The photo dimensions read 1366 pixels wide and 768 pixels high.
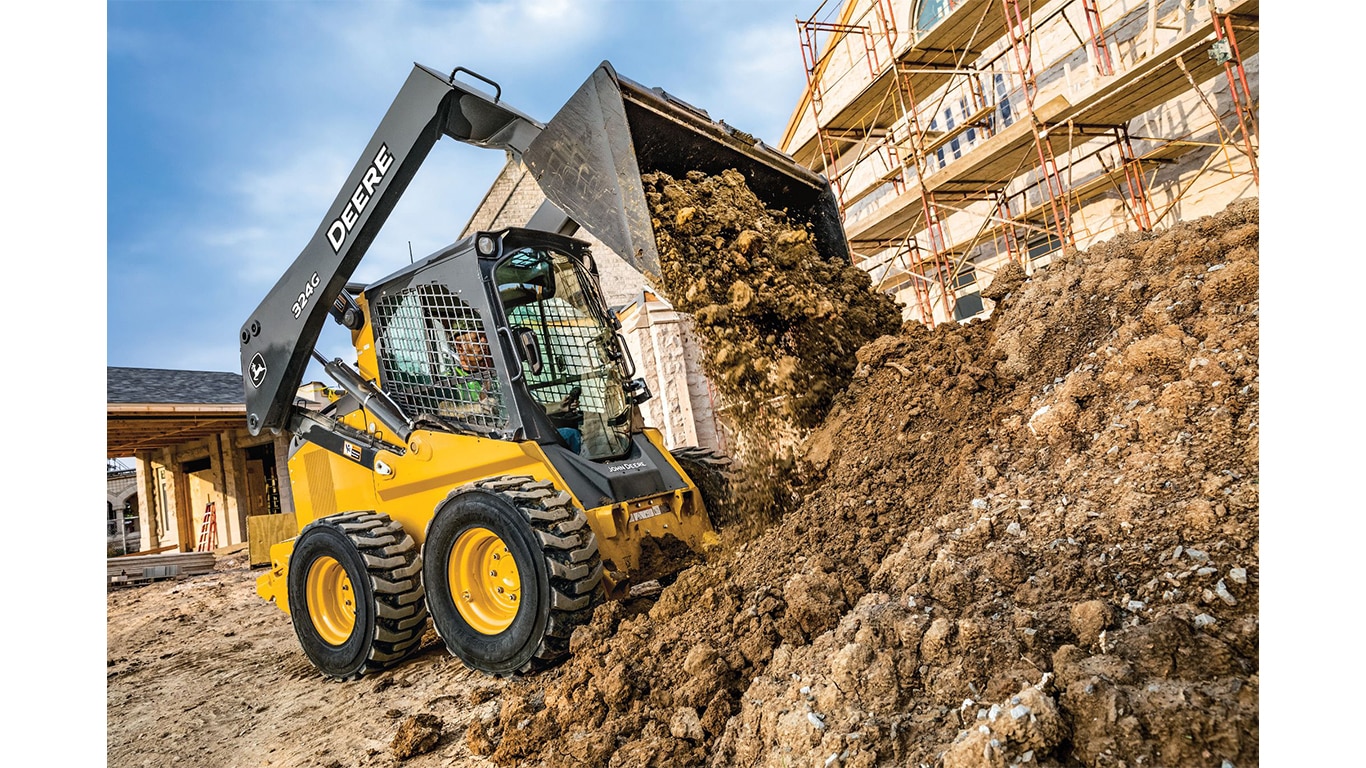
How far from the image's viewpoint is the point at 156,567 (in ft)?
39.2

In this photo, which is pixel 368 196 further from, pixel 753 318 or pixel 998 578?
pixel 998 578

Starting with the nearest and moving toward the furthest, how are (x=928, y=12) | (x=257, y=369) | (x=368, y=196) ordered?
(x=368, y=196) → (x=257, y=369) → (x=928, y=12)

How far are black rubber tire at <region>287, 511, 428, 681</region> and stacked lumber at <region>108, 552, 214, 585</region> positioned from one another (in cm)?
932

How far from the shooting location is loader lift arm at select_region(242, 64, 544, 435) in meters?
4.42

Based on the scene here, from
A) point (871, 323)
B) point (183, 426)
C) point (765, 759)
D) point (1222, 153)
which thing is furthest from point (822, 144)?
point (765, 759)

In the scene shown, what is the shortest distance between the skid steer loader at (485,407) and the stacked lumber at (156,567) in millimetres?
8359

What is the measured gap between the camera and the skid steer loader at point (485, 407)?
12.6 ft

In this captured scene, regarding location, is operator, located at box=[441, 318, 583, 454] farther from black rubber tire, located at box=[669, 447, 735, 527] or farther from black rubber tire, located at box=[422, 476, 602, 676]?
black rubber tire, located at box=[669, 447, 735, 527]

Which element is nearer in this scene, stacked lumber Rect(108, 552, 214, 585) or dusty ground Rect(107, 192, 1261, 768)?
dusty ground Rect(107, 192, 1261, 768)

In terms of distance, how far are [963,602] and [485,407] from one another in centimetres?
266

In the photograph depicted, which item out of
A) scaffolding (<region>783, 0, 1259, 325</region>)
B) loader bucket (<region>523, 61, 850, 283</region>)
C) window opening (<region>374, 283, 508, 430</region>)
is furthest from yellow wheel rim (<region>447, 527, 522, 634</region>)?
scaffolding (<region>783, 0, 1259, 325</region>)

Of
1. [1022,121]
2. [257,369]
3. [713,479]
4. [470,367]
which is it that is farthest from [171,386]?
[1022,121]

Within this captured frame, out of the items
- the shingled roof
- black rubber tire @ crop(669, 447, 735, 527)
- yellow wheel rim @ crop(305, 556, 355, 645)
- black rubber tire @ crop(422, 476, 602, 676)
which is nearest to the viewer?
black rubber tire @ crop(422, 476, 602, 676)

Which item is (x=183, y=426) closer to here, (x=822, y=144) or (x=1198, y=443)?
(x=822, y=144)
